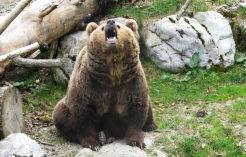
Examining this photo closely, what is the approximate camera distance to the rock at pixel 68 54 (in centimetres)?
876

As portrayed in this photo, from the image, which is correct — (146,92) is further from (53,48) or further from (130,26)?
(53,48)

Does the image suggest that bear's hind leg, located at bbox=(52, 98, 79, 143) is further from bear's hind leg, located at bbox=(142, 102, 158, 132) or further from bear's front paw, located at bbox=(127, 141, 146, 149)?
bear's hind leg, located at bbox=(142, 102, 158, 132)

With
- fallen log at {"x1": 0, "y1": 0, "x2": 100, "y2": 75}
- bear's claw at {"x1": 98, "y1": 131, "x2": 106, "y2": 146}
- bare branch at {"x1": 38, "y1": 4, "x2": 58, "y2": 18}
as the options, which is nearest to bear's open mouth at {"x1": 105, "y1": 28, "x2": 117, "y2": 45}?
bear's claw at {"x1": 98, "y1": 131, "x2": 106, "y2": 146}

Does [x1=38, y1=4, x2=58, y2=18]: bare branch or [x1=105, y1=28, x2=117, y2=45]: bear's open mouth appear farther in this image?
[x1=38, y1=4, x2=58, y2=18]: bare branch

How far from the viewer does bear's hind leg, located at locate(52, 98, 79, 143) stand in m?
6.27

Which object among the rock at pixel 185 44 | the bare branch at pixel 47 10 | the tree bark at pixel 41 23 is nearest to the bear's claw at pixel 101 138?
the tree bark at pixel 41 23

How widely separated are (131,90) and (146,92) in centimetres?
29

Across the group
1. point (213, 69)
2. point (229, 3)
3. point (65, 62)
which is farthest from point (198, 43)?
point (65, 62)

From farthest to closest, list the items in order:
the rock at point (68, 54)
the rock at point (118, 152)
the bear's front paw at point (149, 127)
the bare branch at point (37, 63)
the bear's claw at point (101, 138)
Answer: the rock at point (68, 54)
the bear's front paw at point (149, 127)
the bare branch at point (37, 63)
the bear's claw at point (101, 138)
the rock at point (118, 152)

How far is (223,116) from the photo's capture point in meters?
7.39

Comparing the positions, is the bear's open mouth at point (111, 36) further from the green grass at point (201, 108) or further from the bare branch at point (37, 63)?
Result: the green grass at point (201, 108)

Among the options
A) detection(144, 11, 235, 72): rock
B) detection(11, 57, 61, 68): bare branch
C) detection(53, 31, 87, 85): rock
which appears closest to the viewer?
detection(11, 57, 61, 68): bare branch

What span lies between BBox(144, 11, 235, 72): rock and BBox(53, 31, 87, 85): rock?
1560 millimetres

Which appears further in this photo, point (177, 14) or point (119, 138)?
point (177, 14)
